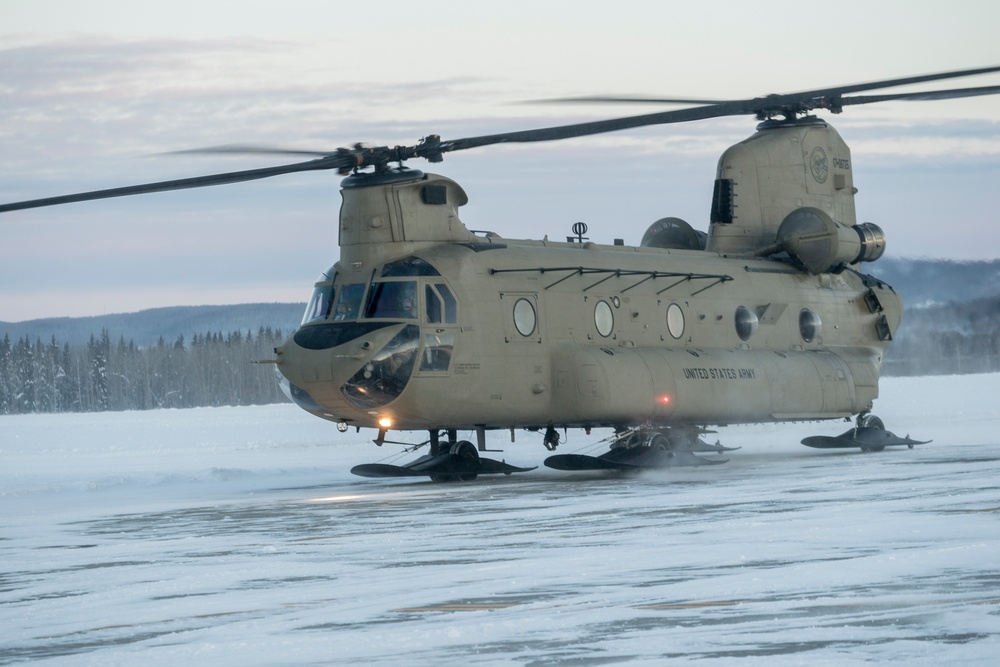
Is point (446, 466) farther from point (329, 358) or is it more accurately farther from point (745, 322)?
point (745, 322)

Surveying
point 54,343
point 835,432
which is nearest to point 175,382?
point 54,343

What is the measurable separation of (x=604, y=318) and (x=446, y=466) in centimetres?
353

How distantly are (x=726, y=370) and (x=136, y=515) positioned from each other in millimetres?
10580

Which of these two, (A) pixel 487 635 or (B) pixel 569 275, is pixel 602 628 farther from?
(B) pixel 569 275

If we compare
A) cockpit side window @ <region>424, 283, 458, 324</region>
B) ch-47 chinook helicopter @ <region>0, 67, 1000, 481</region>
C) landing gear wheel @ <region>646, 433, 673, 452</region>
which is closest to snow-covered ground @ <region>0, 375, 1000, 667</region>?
landing gear wheel @ <region>646, 433, 673, 452</region>

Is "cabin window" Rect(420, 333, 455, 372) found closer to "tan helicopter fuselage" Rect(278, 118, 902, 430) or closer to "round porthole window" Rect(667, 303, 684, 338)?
"tan helicopter fuselage" Rect(278, 118, 902, 430)

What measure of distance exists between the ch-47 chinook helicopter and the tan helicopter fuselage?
31 millimetres

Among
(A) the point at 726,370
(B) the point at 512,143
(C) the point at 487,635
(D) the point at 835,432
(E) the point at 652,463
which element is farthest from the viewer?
(D) the point at 835,432

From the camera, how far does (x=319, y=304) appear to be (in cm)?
2030

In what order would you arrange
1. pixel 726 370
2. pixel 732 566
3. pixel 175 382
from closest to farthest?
1. pixel 732 566
2. pixel 726 370
3. pixel 175 382

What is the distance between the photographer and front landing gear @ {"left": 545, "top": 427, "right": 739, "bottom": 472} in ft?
67.5

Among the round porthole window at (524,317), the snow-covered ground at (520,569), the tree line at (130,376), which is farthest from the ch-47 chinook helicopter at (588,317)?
the tree line at (130,376)

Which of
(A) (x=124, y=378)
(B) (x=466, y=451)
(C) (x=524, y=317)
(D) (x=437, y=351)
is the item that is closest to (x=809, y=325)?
(C) (x=524, y=317)

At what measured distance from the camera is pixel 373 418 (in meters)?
19.7
